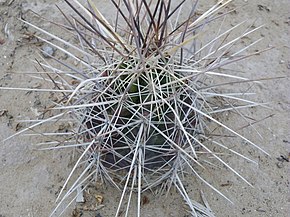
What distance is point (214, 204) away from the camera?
5.05 feet

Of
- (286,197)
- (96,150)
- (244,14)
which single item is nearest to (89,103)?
(96,150)

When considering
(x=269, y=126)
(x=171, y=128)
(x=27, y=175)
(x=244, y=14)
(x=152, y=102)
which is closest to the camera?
(x=152, y=102)

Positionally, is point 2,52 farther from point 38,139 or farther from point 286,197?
point 286,197

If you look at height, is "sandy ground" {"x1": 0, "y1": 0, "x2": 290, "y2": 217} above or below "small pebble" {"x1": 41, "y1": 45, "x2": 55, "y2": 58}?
below

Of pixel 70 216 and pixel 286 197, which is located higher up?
pixel 70 216

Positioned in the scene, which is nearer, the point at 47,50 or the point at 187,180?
the point at 187,180

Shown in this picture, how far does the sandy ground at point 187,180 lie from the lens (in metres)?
1.54

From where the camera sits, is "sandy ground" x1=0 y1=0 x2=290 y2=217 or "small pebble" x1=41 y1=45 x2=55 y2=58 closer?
"sandy ground" x1=0 y1=0 x2=290 y2=217

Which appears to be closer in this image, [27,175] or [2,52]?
[27,175]

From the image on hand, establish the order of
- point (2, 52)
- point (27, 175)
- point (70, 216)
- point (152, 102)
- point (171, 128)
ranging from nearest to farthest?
point (152, 102) < point (171, 128) < point (70, 216) < point (27, 175) < point (2, 52)

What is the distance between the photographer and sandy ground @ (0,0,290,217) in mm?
1537

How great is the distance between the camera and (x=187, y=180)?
5.23ft

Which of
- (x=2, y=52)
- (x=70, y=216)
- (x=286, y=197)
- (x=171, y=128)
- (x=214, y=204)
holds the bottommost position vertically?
(x=286, y=197)

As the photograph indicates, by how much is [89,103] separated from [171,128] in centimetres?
25
